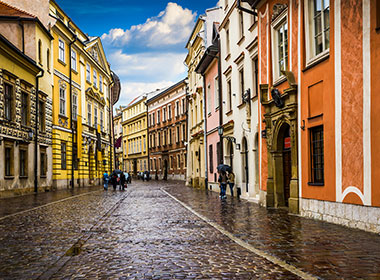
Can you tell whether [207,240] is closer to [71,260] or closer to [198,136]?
[71,260]

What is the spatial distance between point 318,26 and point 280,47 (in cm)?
331

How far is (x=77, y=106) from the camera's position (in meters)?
44.0

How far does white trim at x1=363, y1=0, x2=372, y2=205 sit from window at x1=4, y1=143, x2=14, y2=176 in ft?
69.3

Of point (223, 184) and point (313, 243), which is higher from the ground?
point (223, 184)

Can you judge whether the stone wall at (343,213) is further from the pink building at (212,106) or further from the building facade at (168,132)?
the building facade at (168,132)

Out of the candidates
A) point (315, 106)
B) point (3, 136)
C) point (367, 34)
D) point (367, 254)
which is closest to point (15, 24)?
point (3, 136)

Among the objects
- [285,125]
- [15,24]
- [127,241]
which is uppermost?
[15,24]

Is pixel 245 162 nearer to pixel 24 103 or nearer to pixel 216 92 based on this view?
pixel 216 92

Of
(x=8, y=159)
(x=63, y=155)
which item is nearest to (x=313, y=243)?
(x=8, y=159)

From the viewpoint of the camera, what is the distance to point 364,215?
10.7 metres

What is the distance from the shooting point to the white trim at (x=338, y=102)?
39.2ft

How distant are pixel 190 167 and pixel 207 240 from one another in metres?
34.9

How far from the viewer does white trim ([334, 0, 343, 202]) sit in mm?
11953

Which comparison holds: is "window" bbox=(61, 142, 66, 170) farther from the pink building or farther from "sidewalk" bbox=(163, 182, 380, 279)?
"sidewalk" bbox=(163, 182, 380, 279)
